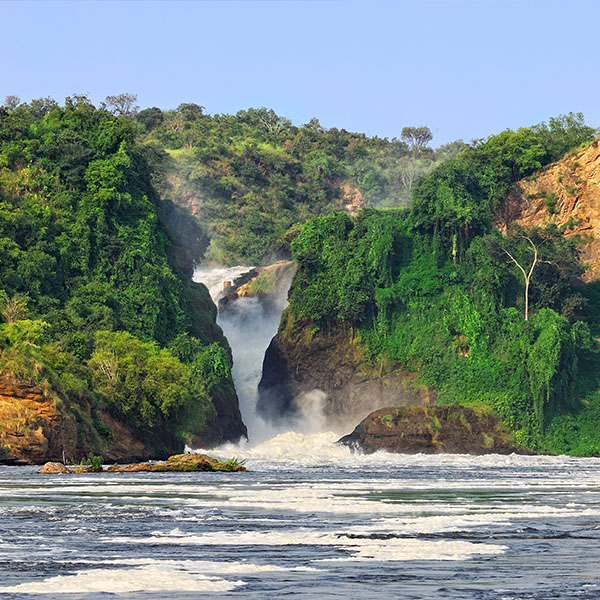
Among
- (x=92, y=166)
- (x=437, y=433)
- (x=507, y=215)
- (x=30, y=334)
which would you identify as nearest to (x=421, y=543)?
(x=30, y=334)

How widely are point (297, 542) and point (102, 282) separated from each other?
8246 cm

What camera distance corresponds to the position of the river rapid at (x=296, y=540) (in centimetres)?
1734

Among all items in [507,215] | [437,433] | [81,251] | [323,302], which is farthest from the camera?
[507,215]

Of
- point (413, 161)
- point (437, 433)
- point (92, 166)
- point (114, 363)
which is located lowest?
point (437, 433)

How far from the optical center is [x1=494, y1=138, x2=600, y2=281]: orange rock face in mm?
120500

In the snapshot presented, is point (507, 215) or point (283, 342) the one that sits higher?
point (507, 215)

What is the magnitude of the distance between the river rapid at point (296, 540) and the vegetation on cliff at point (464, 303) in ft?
197

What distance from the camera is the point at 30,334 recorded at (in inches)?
3002

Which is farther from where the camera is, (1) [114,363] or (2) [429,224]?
(2) [429,224]

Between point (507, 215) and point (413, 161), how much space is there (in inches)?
2601

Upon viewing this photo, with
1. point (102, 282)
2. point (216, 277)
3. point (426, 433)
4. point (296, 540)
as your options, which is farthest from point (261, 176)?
point (296, 540)

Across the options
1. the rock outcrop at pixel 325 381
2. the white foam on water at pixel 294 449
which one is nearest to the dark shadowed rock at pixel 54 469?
the white foam on water at pixel 294 449

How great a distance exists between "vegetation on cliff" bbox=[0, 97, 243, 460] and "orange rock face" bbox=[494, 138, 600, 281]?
38283mm

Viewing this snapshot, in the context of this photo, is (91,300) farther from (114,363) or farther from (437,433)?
(437,433)
